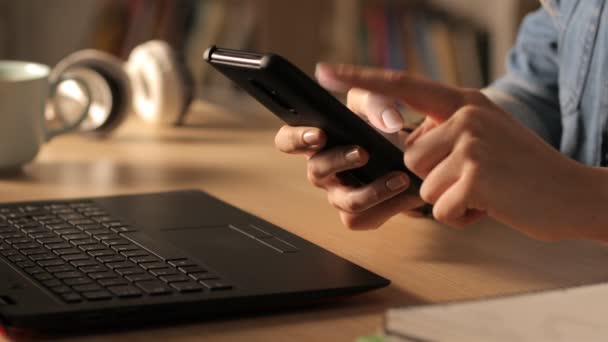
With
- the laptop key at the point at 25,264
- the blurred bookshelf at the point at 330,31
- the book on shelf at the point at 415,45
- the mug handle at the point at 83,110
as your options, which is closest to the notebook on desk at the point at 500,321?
the laptop key at the point at 25,264

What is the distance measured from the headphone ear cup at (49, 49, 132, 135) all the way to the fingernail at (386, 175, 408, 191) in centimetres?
63

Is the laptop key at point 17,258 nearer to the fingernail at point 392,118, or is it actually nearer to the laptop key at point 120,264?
the laptop key at point 120,264

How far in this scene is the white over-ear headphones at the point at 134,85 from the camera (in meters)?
1.39

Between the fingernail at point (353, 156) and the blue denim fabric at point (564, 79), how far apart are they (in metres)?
0.44

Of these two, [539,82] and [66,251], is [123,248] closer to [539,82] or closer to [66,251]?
[66,251]

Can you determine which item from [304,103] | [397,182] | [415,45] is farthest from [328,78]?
[415,45]

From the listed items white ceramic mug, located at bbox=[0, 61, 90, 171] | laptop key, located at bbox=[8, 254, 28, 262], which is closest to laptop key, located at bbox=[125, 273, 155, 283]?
laptop key, located at bbox=[8, 254, 28, 262]

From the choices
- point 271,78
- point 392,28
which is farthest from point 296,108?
point 392,28

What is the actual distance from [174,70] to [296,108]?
68 cm

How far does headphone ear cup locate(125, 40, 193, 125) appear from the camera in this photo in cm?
145

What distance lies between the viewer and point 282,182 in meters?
1.16

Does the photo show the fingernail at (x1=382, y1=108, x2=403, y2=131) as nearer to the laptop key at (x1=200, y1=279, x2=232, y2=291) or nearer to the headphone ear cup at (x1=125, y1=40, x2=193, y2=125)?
the laptop key at (x1=200, y1=279, x2=232, y2=291)

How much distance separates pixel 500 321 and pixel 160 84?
964 millimetres

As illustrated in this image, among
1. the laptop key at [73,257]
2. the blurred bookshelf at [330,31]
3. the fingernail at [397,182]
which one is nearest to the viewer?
the laptop key at [73,257]
